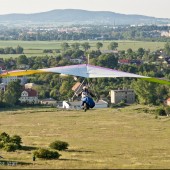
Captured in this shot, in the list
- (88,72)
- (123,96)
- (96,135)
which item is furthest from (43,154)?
(123,96)

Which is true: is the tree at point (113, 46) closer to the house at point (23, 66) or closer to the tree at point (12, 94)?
the house at point (23, 66)

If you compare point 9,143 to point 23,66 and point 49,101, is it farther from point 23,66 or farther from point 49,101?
point 23,66

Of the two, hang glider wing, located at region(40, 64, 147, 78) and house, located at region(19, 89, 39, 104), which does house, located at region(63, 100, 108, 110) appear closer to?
house, located at region(19, 89, 39, 104)

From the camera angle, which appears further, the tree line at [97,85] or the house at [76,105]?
the tree line at [97,85]

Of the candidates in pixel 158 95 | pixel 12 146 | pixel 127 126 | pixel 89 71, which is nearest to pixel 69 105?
pixel 158 95

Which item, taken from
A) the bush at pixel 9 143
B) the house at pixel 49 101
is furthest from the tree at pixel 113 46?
the bush at pixel 9 143

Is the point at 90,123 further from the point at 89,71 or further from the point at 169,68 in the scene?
the point at 169,68

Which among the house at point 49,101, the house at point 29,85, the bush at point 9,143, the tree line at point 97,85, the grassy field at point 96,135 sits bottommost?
the house at point 29,85

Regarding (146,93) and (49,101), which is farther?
(49,101)
